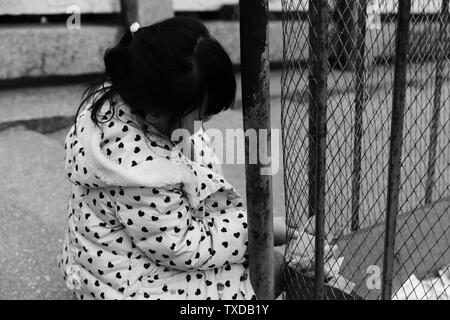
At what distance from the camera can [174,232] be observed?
4.21 feet

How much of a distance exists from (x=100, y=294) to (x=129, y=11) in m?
2.27

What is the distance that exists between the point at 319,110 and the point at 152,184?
372mm

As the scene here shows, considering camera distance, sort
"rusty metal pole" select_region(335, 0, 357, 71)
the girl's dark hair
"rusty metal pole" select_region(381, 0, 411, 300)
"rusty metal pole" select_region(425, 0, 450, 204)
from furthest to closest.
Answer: "rusty metal pole" select_region(425, 0, 450, 204) → "rusty metal pole" select_region(335, 0, 357, 71) → the girl's dark hair → "rusty metal pole" select_region(381, 0, 411, 300)

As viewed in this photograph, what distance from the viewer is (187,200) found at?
4.40ft

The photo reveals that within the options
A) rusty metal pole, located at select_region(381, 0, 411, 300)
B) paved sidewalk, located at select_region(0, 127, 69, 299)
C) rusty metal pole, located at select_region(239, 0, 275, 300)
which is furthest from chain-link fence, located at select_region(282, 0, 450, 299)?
paved sidewalk, located at select_region(0, 127, 69, 299)

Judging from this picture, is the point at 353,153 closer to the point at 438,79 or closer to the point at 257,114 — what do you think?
the point at 438,79

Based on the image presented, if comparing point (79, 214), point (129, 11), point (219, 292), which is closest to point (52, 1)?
point (129, 11)

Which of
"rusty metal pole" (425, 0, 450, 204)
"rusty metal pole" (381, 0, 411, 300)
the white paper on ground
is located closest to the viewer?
"rusty metal pole" (381, 0, 411, 300)

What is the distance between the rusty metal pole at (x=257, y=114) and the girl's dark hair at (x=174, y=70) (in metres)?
0.12

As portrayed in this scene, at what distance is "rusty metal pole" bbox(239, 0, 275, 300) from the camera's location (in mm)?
1088

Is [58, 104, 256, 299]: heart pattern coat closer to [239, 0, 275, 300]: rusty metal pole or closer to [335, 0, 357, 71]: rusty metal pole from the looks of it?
[239, 0, 275, 300]: rusty metal pole

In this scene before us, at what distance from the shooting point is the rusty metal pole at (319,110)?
3.71 ft

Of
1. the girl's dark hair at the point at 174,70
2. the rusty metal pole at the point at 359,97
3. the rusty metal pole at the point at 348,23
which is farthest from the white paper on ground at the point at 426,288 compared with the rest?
the girl's dark hair at the point at 174,70

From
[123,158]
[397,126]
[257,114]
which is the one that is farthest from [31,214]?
[397,126]
